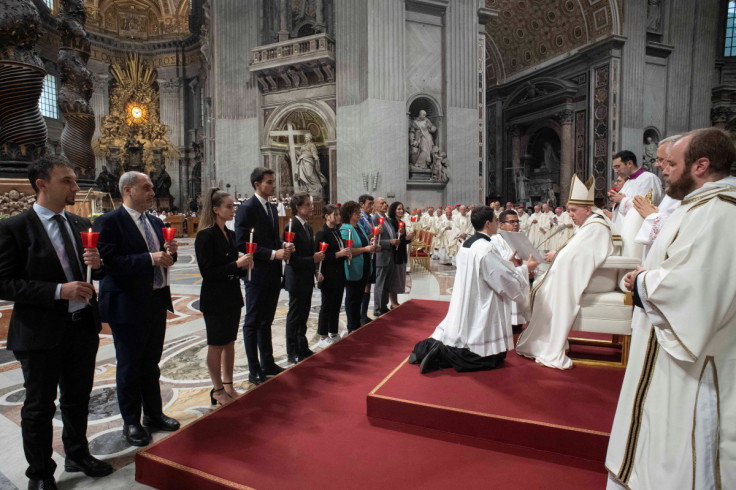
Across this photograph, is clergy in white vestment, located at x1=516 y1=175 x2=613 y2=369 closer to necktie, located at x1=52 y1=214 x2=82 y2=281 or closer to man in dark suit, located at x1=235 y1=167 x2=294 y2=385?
man in dark suit, located at x1=235 y1=167 x2=294 y2=385

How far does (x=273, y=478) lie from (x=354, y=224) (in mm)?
3366

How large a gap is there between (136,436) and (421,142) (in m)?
14.5

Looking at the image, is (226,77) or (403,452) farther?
(226,77)

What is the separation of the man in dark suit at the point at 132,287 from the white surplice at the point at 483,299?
2.25 metres

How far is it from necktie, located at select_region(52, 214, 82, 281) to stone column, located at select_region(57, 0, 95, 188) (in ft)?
32.4

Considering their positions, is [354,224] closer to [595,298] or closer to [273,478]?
[595,298]

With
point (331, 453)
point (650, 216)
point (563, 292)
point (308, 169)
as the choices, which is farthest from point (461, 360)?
point (308, 169)

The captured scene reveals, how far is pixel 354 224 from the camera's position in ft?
17.9

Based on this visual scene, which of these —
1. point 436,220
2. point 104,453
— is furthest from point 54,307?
point 436,220

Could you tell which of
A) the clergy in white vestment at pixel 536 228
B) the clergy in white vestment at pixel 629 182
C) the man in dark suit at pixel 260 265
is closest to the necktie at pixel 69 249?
the man in dark suit at pixel 260 265

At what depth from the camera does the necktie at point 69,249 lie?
2.54m

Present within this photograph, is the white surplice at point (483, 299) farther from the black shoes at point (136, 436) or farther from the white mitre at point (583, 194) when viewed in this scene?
the black shoes at point (136, 436)

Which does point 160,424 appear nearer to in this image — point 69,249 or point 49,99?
point 69,249

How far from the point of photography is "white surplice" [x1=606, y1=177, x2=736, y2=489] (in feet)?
5.63
